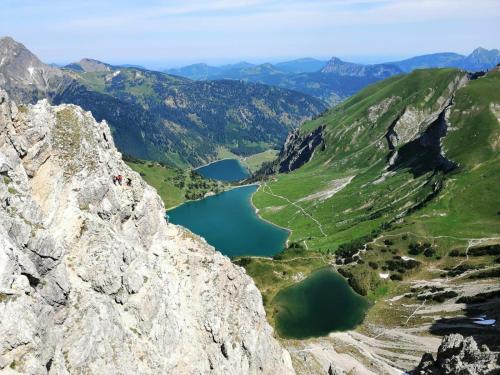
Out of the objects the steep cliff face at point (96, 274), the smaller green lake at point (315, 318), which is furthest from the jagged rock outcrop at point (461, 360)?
the smaller green lake at point (315, 318)

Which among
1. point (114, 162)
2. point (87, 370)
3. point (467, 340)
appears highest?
point (114, 162)

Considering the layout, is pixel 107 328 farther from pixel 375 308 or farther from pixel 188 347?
pixel 375 308

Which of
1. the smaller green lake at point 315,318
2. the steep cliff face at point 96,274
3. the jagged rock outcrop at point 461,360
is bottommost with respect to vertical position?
the smaller green lake at point 315,318

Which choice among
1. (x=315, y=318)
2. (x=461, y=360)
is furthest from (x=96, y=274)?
(x=315, y=318)

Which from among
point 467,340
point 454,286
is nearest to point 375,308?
point 454,286

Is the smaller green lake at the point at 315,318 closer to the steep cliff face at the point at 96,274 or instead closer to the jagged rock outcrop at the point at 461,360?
the steep cliff face at the point at 96,274

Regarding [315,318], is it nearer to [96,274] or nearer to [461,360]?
[461,360]

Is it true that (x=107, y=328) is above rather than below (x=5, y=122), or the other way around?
below

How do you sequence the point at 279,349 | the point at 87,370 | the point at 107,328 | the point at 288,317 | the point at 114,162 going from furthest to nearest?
the point at 288,317 → the point at 279,349 → the point at 114,162 → the point at 107,328 → the point at 87,370
